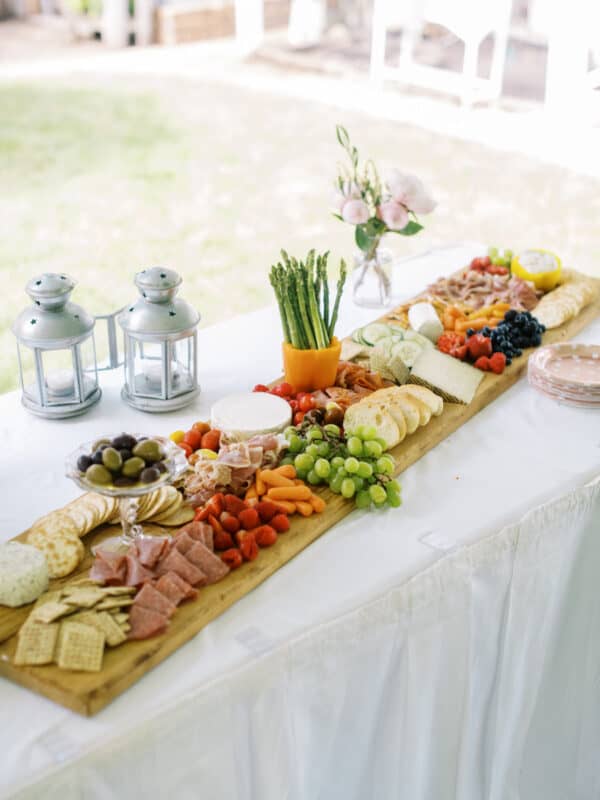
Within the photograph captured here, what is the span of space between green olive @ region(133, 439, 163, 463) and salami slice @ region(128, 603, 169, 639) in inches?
10.4

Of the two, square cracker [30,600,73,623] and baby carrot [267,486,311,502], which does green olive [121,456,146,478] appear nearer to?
square cracker [30,600,73,623]

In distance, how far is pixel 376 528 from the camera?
2.01 meters

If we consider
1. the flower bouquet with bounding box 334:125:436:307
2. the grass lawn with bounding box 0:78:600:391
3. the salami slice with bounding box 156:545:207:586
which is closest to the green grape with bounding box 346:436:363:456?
the salami slice with bounding box 156:545:207:586

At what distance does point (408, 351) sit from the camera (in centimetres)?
264

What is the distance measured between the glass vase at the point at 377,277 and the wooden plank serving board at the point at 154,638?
38.4 inches

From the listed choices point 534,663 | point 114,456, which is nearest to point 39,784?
point 114,456

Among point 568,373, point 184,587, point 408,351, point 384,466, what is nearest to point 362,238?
point 408,351

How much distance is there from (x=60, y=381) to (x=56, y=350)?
0.66 feet

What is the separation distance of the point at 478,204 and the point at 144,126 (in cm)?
347

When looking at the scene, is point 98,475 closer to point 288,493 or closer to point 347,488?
point 288,493

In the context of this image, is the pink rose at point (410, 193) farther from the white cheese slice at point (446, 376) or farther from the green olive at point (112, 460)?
the green olive at point (112, 460)

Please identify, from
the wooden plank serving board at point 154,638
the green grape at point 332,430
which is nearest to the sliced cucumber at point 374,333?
the wooden plank serving board at point 154,638

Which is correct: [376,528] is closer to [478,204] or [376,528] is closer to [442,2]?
[478,204]

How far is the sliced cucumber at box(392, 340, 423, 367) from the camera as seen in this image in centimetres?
262
